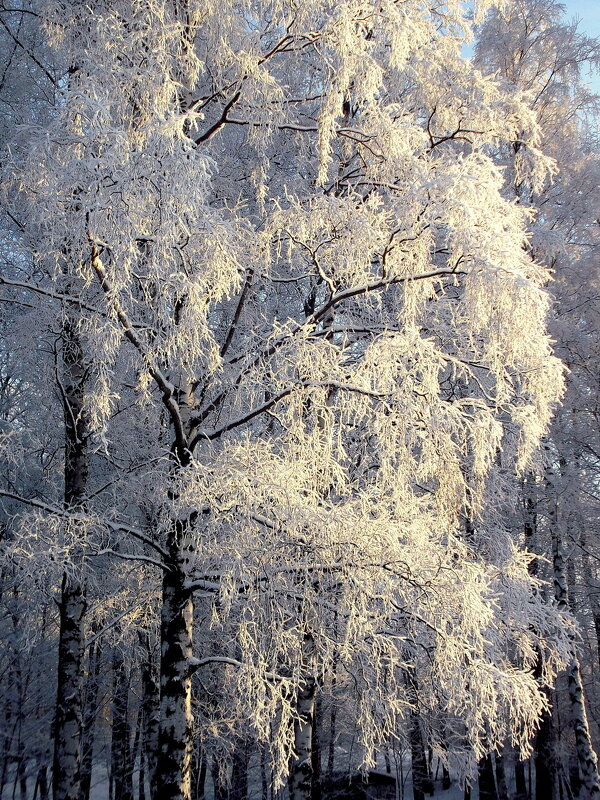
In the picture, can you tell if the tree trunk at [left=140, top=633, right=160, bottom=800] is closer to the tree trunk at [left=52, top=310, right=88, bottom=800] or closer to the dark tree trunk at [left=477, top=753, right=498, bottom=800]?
the tree trunk at [left=52, top=310, right=88, bottom=800]

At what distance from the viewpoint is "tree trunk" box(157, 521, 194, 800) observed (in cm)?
510

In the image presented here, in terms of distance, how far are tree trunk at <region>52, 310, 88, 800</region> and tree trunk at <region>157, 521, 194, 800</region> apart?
4.27ft

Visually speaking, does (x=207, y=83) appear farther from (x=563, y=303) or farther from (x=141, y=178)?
(x=563, y=303)

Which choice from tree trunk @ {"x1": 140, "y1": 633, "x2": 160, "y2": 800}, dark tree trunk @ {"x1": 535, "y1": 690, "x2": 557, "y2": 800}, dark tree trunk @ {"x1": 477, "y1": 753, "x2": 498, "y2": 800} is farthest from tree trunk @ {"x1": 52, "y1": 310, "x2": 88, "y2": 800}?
dark tree trunk @ {"x1": 477, "y1": 753, "x2": 498, "y2": 800}

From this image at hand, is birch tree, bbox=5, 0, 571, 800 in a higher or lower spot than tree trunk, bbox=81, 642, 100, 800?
higher

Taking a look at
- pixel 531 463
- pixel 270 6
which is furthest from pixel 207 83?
pixel 531 463

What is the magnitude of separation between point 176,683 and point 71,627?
2.41 m

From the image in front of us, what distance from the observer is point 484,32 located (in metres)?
12.7

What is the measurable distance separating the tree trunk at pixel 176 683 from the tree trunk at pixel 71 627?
51.2 inches

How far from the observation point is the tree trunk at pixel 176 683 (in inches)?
201

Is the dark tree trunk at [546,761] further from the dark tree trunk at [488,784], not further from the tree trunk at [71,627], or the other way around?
the tree trunk at [71,627]

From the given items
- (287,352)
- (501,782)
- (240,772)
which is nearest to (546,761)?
(501,782)

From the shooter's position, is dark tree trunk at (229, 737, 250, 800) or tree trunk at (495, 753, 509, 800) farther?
tree trunk at (495, 753, 509, 800)

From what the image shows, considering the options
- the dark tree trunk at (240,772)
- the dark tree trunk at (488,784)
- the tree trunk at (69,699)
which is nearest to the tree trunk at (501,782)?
the dark tree trunk at (488,784)
